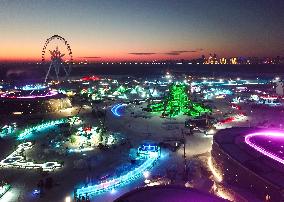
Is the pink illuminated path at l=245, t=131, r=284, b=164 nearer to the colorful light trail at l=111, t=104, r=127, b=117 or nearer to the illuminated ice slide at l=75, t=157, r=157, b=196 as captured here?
the illuminated ice slide at l=75, t=157, r=157, b=196

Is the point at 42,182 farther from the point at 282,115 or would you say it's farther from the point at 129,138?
the point at 282,115

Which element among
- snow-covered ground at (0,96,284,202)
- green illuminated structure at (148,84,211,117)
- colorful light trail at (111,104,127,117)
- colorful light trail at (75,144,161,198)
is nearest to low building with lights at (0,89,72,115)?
colorful light trail at (111,104,127,117)

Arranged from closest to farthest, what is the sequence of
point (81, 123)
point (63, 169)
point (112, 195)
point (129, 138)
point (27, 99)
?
point (112, 195), point (63, 169), point (129, 138), point (81, 123), point (27, 99)

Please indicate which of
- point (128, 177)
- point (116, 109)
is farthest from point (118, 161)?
point (116, 109)

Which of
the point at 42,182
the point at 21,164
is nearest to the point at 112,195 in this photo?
the point at 42,182

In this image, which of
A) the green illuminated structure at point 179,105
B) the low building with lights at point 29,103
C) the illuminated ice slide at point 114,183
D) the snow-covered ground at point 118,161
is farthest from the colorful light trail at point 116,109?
the illuminated ice slide at point 114,183

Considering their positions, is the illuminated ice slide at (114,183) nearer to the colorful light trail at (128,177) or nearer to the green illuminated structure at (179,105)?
the colorful light trail at (128,177)

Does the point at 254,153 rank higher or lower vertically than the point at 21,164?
higher

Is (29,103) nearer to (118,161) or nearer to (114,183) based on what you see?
(118,161)
